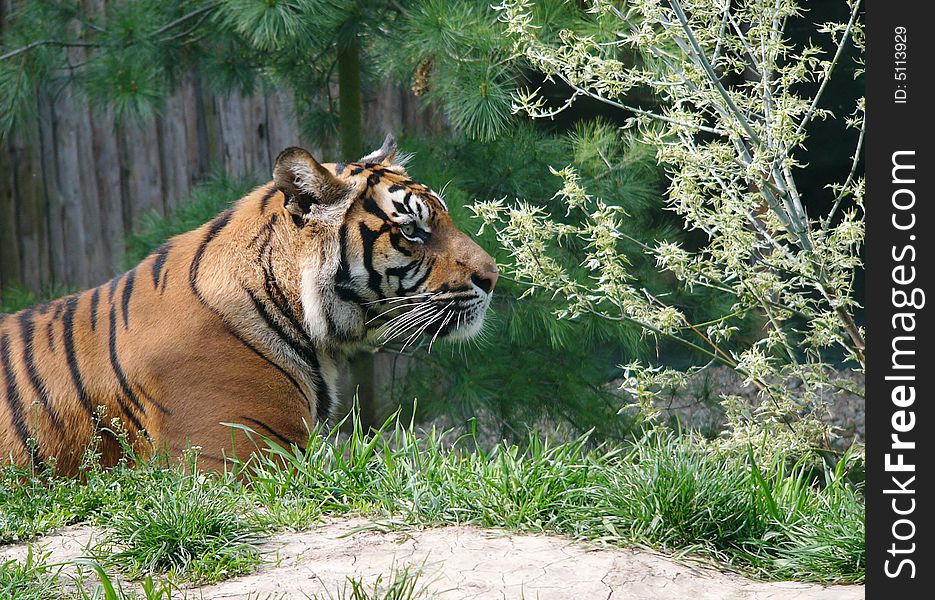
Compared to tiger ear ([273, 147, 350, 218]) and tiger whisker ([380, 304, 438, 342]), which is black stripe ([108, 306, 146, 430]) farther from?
tiger whisker ([380, 304, 438, 342])

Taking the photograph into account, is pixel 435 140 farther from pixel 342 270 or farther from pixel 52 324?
pixel 52 324

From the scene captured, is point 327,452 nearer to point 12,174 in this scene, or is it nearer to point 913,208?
point 913,208

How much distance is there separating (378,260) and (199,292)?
26.9 inches

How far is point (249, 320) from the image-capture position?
4.16 metres

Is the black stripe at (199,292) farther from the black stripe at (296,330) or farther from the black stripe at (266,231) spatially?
the black stripe at (266,231)

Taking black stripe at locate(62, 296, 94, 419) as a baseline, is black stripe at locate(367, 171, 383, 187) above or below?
above

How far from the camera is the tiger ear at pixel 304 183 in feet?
13.4

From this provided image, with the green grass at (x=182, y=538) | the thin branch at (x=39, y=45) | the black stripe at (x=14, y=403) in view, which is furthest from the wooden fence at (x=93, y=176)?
the green grass at (x=182, y=538)

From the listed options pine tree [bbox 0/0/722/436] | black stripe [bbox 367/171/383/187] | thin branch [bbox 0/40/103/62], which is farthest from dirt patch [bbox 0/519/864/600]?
thin branch [bbox 0/40/103/62]

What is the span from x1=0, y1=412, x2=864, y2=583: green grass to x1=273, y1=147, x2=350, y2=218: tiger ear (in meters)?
0.98

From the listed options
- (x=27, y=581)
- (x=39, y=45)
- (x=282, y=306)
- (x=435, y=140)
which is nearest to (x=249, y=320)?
(x=282, y=306)

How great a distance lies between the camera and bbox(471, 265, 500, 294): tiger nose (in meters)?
4.30

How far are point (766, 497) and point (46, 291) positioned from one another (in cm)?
545

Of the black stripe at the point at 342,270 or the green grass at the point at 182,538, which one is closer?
the green grass at the point at 182,538
